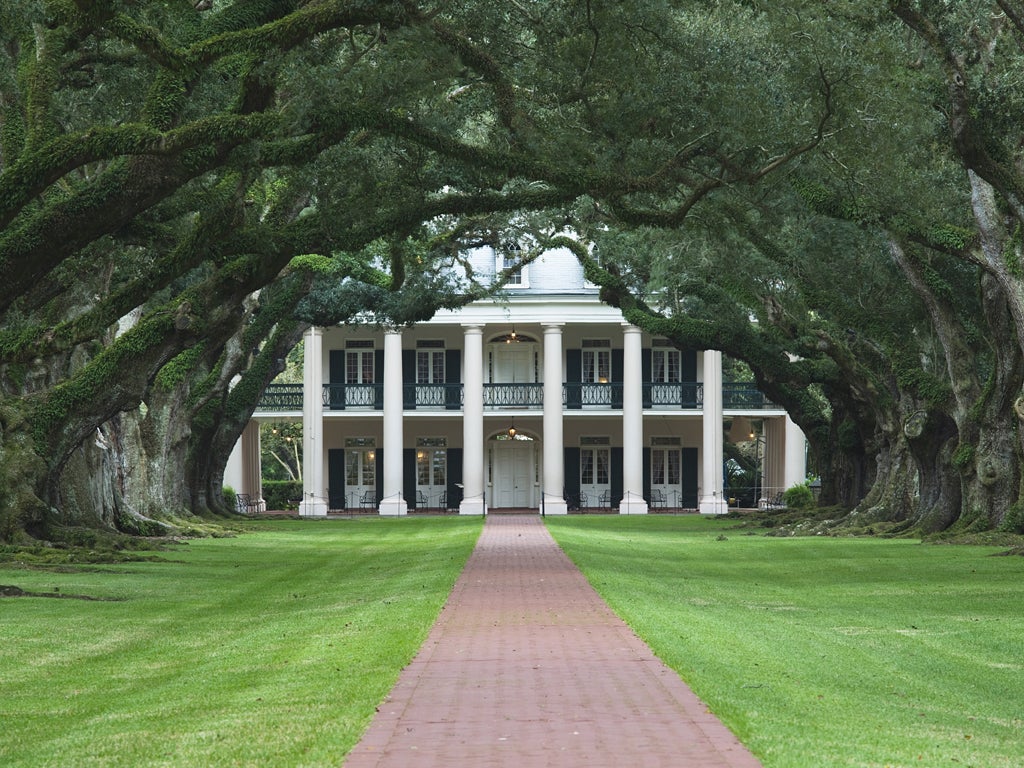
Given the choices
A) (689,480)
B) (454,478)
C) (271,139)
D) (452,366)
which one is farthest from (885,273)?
(454,478)

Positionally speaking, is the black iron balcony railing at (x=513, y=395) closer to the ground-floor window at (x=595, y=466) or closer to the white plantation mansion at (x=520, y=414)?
the white plantation mansion at (x=520, y=414)

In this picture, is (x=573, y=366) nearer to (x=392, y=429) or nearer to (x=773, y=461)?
(x=392, y=429)

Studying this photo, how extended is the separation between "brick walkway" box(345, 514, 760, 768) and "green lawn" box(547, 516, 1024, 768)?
274 millimetres

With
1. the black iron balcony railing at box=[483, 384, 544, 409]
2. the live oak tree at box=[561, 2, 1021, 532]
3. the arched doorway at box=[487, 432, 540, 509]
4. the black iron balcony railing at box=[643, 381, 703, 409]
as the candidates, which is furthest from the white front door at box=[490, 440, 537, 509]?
the live oak tree at box=[561, 2, 1021, 532]

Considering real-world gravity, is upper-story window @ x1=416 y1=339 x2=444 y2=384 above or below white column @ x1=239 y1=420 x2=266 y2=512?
above

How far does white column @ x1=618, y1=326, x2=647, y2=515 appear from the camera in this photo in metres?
47.6

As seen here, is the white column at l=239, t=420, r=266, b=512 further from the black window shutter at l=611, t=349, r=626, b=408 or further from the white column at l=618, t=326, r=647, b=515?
the white column at l=618, t=326, r=647, b=515

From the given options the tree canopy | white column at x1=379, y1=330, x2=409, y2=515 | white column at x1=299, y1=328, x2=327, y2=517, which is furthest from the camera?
white column at x1=299, y1=328, x2=327, y2=517

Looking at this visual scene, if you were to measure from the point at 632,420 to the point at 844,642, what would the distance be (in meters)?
34.6

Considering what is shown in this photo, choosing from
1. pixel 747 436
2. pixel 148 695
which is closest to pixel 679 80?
pixel 148 695

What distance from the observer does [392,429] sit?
156ft

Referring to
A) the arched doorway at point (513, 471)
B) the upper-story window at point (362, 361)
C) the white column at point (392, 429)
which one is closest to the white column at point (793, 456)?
the arched doorway at point (513, 471)

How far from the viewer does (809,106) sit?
19.1 meters

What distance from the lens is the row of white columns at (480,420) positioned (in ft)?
156
